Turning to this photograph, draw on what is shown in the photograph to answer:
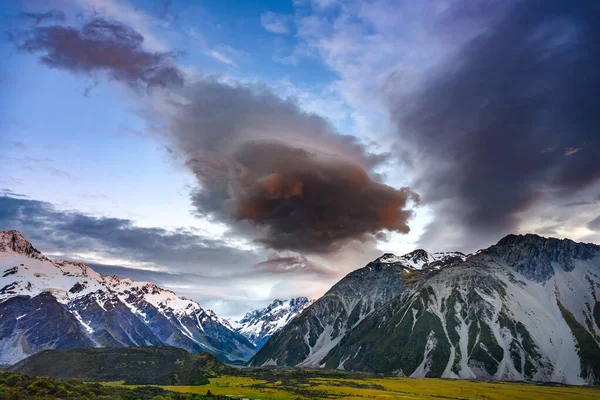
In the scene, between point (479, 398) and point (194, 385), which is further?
point (194, 385)

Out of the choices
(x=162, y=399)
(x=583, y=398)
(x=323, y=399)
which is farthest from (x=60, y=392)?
(x=583, y=398)

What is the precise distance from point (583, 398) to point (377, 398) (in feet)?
316

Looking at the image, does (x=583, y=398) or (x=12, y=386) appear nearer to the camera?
(x=12, y=386)

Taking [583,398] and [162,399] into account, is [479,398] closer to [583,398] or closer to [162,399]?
[583,398]

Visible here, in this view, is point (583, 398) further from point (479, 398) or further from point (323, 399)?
point (323, 399)

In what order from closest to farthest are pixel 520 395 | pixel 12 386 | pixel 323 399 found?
pixel 12 386 < pixel 323 399 < pixel 520 395

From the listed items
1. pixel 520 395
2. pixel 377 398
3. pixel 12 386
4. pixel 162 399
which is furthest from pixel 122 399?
pixel 520 395

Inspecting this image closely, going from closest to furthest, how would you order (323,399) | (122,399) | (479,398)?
(122,399), (323,399), (479,398)

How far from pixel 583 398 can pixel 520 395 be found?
24.8m

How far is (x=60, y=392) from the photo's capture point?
336 ft

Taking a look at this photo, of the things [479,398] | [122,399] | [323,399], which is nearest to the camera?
[122,399]

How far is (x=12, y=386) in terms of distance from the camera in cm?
10231

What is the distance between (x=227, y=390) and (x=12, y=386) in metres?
92.6

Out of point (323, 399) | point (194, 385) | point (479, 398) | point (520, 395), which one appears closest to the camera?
point (323, 399)
